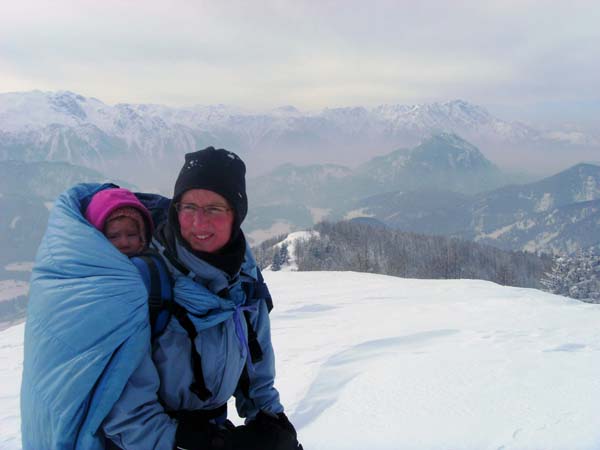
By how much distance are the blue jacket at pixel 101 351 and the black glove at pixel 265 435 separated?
0.84 ft

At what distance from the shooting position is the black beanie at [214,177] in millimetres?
2203

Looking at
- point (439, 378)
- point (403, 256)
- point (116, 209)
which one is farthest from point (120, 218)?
point (403, 256)

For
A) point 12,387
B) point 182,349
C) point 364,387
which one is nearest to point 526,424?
point 364,387

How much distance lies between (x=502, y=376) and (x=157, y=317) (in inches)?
164

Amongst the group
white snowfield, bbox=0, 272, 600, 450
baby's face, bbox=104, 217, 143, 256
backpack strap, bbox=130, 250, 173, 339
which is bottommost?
white snowfield, bbox=0, 272, 600, 450

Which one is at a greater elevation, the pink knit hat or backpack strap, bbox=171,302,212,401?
the pink knit hat

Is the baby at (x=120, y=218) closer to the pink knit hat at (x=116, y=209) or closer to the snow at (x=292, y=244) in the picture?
the pink knit hat at (x=116, y=209)

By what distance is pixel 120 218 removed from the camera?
252 cm

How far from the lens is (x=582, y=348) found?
573 centimetres

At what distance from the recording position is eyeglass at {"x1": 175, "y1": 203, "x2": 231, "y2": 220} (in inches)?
85.1

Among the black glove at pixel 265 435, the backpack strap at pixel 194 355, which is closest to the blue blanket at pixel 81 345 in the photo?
the backpack strap at pixel 194 355

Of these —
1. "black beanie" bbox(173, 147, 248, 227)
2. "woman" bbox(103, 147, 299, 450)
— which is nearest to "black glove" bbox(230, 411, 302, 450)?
"woman" bbox(103, 147, 299, 450)

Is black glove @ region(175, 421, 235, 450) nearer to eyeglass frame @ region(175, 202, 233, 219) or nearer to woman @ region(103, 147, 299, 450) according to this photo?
woman @ region(103, 147, 299, 450)

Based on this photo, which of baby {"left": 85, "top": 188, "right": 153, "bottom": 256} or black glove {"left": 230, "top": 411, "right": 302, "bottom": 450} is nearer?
black glove {"left": 230, "top": 411, "right": 302, "bottom": 450}
